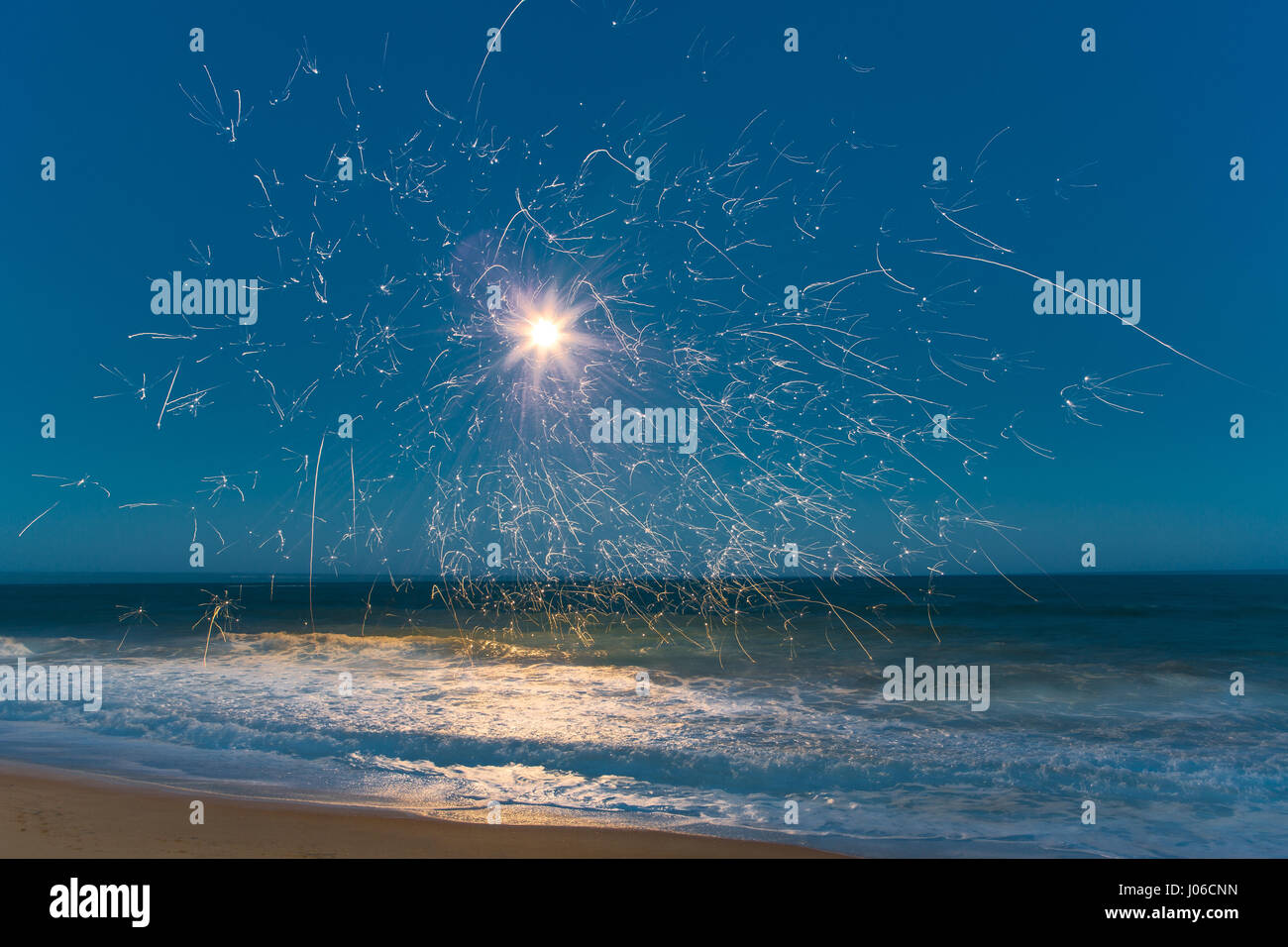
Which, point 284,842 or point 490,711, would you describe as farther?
point 490,711

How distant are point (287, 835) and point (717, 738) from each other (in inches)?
264

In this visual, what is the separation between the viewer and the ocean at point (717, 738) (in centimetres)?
834

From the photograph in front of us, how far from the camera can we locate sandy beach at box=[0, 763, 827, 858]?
6.72 m

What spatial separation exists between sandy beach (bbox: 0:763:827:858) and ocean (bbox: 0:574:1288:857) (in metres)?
0.47

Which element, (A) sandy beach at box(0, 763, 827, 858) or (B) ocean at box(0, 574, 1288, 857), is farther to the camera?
(B) ocean at box(0, 574, 1288, 857)

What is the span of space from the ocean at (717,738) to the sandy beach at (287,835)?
468 mm

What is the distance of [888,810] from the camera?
8.57 m

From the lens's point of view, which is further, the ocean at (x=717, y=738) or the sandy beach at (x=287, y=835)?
the ocean at (x=717, y=738)

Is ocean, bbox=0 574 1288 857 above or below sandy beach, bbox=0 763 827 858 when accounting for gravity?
below

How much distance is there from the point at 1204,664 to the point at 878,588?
170 ft
